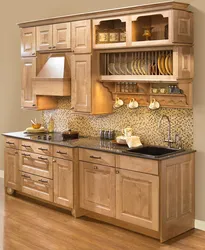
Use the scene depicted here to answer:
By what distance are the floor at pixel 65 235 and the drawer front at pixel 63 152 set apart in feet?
2.34

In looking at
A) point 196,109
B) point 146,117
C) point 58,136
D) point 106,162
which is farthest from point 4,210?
point 196,109

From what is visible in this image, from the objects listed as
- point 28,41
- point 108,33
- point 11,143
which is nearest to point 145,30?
point 108,33

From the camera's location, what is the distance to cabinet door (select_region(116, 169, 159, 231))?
15.5ft

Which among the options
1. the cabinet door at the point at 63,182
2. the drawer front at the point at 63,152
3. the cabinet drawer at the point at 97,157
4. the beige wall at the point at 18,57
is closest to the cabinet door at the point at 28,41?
the beige wall at the point at 18,57

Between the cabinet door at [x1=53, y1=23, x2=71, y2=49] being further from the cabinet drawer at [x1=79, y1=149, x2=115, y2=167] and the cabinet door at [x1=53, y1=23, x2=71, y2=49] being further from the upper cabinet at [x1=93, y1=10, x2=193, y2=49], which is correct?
the cabinet drawer at [x1=79, y1=149, x2=115, y2=167]

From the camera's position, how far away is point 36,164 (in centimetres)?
606

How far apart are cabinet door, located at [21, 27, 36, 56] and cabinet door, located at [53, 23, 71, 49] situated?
483 millimetres

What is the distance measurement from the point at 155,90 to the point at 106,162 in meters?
1.00

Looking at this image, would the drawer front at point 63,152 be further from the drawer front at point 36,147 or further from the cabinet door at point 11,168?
the cabinet door at point 11,168

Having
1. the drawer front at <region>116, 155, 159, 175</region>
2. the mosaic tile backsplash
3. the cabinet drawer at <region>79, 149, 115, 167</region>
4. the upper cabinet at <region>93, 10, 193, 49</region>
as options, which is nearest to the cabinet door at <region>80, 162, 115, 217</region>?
the cabinet drawer at <region>79, 149, 115, 167</region>

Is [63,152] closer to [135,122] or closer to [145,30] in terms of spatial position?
[135,122]

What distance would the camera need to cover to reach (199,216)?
512 cm

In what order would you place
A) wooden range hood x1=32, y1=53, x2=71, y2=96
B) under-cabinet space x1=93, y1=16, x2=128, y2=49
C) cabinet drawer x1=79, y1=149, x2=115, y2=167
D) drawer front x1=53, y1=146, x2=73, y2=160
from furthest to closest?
wooden range hood x1=32, y1=53, x2=71, y2=96
drawer front x1=53, y1=146, x2=73, y2=160
under-cabinet space x1=93, y1=16, x2=128, y2=49
cabinet drawer x1=79, y1=149, x2=115, y2=167

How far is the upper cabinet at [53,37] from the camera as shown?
5.89 meters
